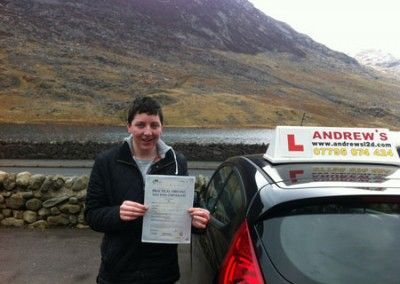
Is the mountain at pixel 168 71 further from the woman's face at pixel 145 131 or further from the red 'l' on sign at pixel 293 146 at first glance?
the woman's face at pixel 145 131

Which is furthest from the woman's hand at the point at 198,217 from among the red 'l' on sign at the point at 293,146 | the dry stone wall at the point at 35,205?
the dry stone wall at the point at 35,205

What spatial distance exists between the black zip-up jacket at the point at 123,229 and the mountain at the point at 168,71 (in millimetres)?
78835

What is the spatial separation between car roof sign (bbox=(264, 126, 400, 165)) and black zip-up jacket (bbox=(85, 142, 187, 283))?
33.9 inches

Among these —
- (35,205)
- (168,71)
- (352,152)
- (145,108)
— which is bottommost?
(35,205)

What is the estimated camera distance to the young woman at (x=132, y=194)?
3041mm

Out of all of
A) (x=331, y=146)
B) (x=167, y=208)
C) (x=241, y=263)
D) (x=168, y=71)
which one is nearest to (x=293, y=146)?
(x=331, y=146)

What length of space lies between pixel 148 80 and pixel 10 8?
57.1m

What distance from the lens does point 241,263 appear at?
2588mm

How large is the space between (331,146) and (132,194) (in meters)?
1.46

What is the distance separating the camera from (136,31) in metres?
158

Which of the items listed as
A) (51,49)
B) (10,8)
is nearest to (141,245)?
(51,49)

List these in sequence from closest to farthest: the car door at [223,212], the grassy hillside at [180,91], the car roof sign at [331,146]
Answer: the car door at [223,212], the car roof sign at [331,146], the grassy hillside at [180,91]

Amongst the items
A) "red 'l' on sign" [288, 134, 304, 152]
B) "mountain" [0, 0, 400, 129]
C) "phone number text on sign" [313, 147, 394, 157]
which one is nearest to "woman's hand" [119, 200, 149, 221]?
"red 'l' on sign" [288, 134, 304, 152]

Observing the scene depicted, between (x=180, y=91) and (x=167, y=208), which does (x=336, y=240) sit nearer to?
(x=167, y=208)
